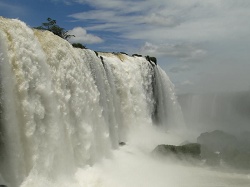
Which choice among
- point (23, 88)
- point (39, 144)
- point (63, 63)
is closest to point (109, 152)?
point (63, 63)

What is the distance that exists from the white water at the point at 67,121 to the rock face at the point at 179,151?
562 mm

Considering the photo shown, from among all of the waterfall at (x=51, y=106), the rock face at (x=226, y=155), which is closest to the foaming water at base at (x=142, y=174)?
the waterfall at (x=51, y=106)

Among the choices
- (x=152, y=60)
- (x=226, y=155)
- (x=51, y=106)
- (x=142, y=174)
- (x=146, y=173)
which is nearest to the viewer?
(x=51, y=106)

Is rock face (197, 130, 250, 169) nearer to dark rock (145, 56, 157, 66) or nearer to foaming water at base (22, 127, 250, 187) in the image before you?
foaming water at base (22, 127, 250, 187)

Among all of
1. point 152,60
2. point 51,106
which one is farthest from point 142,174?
point 152,60

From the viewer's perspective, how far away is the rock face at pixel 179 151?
15828 millimetres

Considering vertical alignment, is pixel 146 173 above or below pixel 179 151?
below

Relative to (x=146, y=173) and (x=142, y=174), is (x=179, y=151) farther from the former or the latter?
(x=142, y=174)

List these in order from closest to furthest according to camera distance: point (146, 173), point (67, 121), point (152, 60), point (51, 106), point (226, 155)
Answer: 1. point (51, 106)
2. point (67, 121)
3. point (146, 173)
4. point (226, 155)
5. point (152, 60)

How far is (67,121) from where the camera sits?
1125cm

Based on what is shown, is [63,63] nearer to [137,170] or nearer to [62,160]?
[62,160]

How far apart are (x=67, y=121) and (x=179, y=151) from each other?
245 inches

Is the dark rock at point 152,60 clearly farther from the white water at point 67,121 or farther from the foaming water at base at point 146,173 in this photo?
the foaming water at base at point 146,173

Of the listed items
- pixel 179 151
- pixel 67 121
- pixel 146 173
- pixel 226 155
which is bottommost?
pixel 146 173
